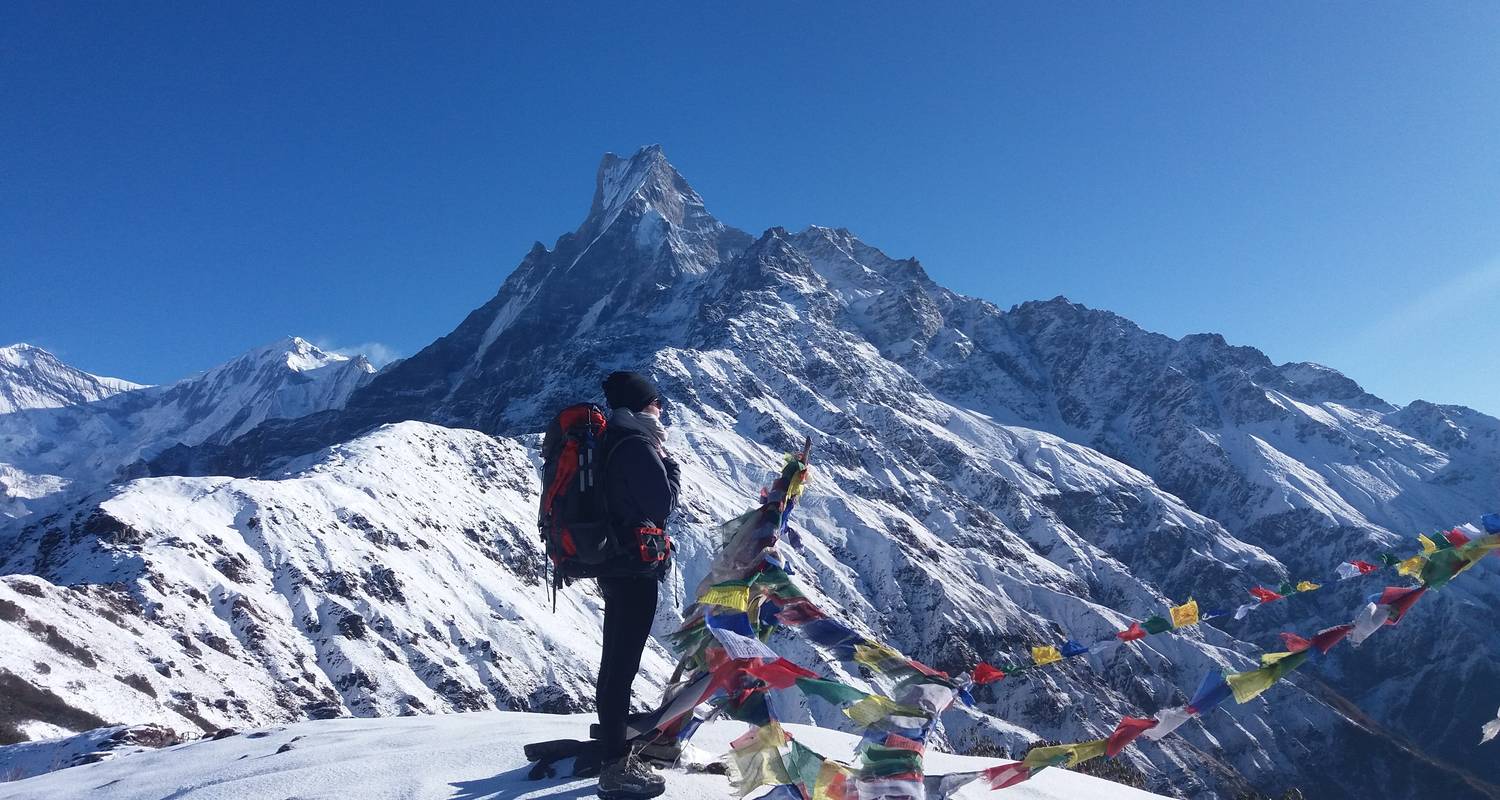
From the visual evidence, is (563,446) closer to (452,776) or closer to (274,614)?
(452,776)

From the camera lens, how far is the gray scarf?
6125 mm

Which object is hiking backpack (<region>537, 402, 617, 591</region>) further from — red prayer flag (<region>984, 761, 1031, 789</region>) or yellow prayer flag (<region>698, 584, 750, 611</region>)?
red prayer flag (<region>984, 761, 1031, 789</region>)

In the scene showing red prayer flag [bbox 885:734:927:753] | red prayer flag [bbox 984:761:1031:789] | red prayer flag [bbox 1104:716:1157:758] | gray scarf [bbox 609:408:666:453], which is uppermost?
gray scarf [bbox 609:408:666:453]

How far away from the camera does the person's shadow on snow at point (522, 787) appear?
562 centimetres

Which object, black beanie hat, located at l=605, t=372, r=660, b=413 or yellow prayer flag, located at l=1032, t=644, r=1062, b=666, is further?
yellow prayer flag, located at l=1032, t=644, r=1062, b=666

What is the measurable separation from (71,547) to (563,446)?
11068 centimetres

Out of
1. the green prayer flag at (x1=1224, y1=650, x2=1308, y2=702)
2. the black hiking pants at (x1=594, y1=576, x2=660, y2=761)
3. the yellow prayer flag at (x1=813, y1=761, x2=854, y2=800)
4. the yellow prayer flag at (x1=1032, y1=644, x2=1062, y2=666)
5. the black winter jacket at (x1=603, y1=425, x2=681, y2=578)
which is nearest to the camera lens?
the yellow prayer flag at (x1=813, y1=761, x2=854, y2=800)

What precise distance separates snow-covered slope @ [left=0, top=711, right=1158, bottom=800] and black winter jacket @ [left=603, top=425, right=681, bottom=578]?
5.55ft

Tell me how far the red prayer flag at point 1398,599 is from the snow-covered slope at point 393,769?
2.76 meters

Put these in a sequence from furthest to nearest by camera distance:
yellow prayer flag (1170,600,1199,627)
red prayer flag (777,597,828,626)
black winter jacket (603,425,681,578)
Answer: yellow prayer flag (1170,600,1199,627) < red prayer flag (777,597,828,626) < black winter jacket (603,425,681,578)

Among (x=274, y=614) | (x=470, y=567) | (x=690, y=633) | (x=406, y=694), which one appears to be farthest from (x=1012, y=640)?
(x=690, y=633)

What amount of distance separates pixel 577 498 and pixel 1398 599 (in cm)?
614

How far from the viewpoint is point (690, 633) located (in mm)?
7051

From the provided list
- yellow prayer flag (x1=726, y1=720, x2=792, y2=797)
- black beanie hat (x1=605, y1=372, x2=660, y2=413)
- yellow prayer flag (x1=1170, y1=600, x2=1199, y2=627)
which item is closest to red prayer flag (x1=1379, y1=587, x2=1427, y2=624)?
yellow prayer flag (x1=1170, y1=600, x2=1199, y2=627)
